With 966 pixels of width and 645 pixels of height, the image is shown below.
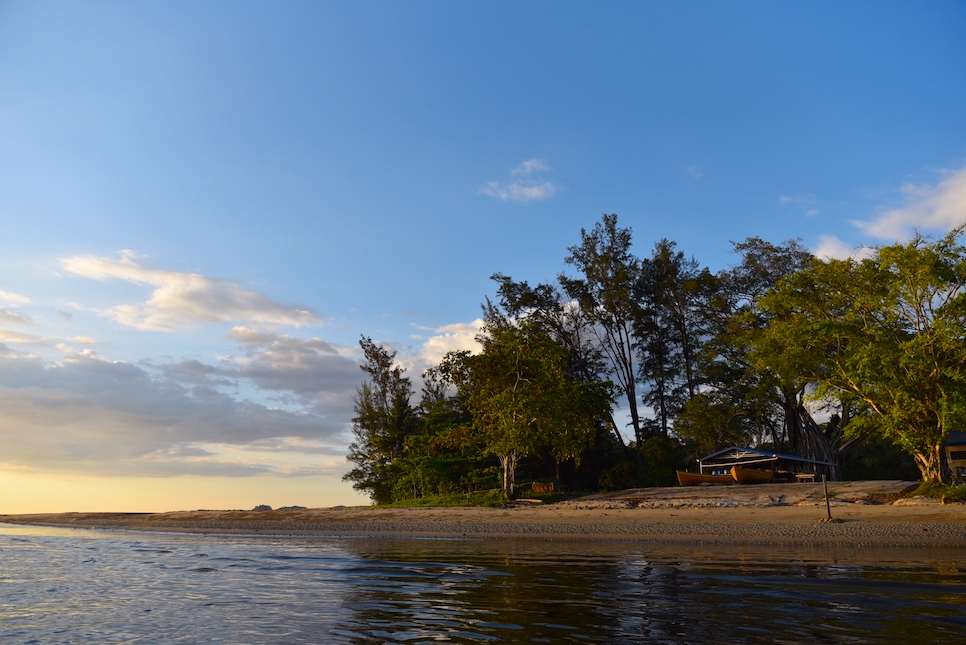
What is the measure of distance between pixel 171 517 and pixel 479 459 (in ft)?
65.5

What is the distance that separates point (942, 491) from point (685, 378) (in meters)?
26.3

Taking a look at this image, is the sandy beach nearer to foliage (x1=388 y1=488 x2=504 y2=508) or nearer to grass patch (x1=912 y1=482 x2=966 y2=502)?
grass patch (x1=912 y1=482 x2=966 y2=502)

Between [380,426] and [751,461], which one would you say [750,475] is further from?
[380,426]

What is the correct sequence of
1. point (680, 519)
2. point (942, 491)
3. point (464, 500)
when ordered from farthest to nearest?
1. point (464, 500)
2. point (942, 491)
3. point (680, 519)

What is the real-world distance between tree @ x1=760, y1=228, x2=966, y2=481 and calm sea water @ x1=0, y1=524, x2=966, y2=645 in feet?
46.2

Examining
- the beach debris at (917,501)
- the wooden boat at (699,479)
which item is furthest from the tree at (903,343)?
the wooden boat at (699,479)

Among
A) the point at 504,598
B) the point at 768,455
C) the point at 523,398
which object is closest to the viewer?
the point at 504,598

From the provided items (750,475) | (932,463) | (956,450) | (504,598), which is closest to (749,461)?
(750,475)

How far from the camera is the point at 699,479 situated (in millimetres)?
36344

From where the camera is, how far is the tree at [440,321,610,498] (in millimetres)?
34469

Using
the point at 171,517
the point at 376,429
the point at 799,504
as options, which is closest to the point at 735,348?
the point at 799,504

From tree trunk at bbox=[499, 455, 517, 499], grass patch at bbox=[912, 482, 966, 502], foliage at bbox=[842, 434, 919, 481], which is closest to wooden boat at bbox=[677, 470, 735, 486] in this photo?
tree trunk at bbox=[499, 455, 517, 499]

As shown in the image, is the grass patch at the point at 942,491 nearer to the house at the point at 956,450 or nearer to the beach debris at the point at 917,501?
the beach debris at the point at 917,501

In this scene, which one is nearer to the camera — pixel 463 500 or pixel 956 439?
pixel 463 500
